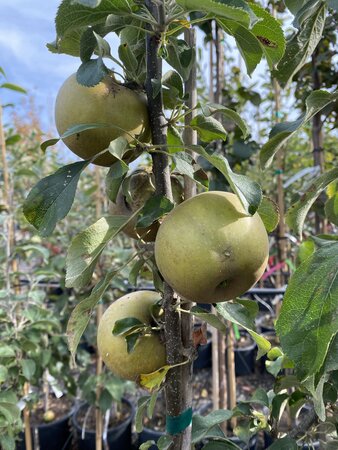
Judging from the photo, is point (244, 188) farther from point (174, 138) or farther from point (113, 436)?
point (113, 436)

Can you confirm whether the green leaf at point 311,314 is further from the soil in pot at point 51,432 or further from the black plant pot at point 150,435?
the soil in pot at point 51,432

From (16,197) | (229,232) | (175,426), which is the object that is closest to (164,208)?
(229,232)

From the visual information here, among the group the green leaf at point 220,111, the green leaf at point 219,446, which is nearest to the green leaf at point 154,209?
the green leaf at point 220,111

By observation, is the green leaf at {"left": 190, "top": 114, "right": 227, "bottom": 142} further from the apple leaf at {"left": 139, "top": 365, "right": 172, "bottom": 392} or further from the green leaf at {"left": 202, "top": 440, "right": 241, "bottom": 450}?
the green leaf at {"left": 202, "top": 440, "right": 241, "bottom": 450}

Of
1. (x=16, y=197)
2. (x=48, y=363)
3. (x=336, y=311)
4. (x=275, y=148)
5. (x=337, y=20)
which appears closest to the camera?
(x=336, y=311)

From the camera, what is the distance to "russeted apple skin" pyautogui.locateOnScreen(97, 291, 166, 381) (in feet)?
2.00

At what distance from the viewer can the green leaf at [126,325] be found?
567mm

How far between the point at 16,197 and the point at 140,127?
214 cm

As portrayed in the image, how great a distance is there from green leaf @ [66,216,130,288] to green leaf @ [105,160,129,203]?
0.17 feet

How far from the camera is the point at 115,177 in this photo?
1.64 ft

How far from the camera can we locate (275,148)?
0.54m

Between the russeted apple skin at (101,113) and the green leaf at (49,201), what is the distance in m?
0.05

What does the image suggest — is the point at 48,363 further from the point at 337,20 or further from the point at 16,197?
the point at 337,20

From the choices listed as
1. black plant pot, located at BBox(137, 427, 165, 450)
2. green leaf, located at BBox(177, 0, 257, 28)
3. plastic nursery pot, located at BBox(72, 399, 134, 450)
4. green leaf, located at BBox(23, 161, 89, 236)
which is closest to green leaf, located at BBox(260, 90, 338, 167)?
green leaf, located at BBox(177, 0, 257, 28)
